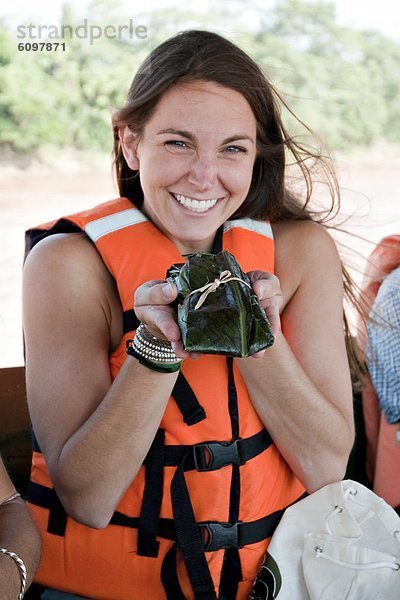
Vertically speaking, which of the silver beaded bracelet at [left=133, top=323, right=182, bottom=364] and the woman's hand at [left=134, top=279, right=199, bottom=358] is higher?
the woman's hand at [left=134, top=279, right=199, bottom=358]

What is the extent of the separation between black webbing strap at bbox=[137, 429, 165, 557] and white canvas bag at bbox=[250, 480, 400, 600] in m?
0.29

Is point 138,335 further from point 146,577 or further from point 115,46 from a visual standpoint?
point 115,46

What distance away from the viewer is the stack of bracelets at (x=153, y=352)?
1.88 metres

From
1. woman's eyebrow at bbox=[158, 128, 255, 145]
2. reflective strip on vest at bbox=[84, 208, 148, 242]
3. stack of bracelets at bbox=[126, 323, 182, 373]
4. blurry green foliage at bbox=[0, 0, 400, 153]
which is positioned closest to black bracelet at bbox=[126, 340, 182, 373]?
stack of bracelets at bbox=[126, 323, 182, 373]

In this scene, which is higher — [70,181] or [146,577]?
[146,577]

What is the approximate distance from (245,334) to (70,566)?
2.79ft

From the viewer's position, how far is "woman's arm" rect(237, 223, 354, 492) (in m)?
2.19

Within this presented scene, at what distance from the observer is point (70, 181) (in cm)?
948

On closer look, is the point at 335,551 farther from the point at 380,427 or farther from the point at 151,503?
the point at 380,427

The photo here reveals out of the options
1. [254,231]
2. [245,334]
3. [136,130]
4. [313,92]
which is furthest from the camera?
[313,92]

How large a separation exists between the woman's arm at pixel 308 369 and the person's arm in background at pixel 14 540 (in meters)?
0.68

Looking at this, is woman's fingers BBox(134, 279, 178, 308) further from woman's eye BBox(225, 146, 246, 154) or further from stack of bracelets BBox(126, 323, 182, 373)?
woman's eye BBox(225, 146, 246, 154)

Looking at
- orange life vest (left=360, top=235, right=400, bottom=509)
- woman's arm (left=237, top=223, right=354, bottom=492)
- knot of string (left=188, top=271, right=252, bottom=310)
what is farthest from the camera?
→ orange life vest (left=360, top=235, right=400, bottom=509)

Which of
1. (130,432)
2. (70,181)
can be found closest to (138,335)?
(130,432)
